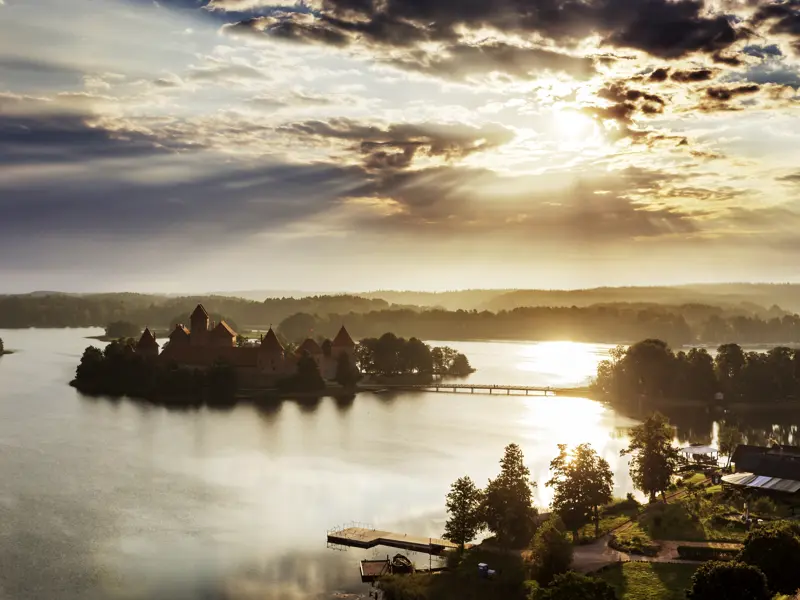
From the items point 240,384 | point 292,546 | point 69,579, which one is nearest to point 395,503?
point 292,546

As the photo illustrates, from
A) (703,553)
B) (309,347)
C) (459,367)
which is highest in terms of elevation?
(309,347)

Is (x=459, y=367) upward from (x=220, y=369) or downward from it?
downward

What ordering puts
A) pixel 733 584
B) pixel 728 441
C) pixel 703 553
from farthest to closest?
pixel 728 441 → pixel 703 553 → pixel 733 584

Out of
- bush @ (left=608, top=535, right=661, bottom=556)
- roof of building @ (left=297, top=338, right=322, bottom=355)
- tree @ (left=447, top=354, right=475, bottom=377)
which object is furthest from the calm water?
tree @ (left=447, top=354, right=475, bottom=377)

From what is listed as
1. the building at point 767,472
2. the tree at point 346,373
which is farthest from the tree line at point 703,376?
the building at point 767,472

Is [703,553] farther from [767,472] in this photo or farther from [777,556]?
[767,472]

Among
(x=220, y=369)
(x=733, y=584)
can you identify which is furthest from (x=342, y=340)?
(x=733, y=584)
